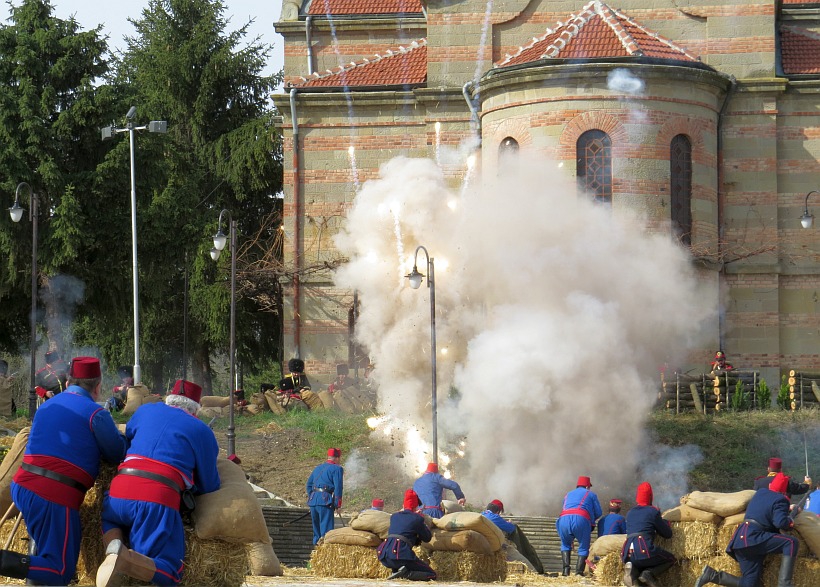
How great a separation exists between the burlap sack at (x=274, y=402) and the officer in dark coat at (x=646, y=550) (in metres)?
18.4

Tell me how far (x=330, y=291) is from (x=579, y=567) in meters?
18.4

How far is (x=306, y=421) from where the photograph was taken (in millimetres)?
30531

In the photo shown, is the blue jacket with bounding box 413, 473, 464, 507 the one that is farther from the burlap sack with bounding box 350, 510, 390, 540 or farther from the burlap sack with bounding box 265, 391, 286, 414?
the burlap sack with bounding box 265, 391, 286, 414

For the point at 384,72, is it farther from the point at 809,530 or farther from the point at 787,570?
the point at 787,570

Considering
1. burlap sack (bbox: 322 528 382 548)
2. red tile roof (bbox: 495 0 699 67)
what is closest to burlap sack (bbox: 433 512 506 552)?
burlap sack (bbox: 322 528 382 548)

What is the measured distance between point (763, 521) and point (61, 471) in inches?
302

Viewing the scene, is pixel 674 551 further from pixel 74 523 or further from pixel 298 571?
pixel 74 523

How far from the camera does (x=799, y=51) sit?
35.6 meters

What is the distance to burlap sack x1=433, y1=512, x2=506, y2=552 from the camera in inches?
656

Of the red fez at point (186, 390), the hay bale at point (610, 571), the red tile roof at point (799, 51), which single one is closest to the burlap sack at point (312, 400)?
the red tile roof at point (799, 51)

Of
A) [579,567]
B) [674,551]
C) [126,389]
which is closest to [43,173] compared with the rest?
[126,389]

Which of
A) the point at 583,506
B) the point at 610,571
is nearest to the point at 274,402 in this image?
the point at 583,506

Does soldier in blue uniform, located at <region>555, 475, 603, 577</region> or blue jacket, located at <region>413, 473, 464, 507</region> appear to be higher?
blue jacket, located at <region>413, 473, 464, 507</region>

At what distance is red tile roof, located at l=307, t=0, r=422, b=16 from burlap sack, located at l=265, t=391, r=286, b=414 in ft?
42.0
